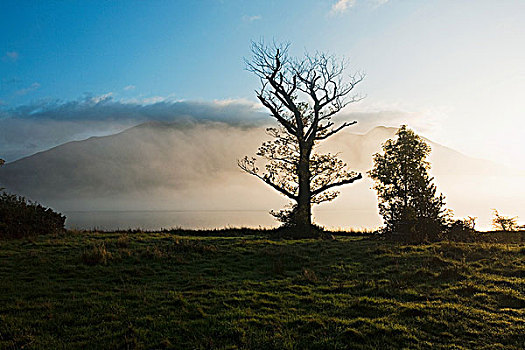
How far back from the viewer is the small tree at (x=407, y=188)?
25281mm

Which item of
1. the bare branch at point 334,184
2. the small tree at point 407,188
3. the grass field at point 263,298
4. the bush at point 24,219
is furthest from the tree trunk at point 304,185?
the bush at point 24,219

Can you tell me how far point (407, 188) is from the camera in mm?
28469

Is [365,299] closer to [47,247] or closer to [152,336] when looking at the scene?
[152,336]

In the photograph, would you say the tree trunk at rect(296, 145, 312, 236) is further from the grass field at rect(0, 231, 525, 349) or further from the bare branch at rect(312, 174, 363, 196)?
the grass field at rect(0, 231, 525, 349)

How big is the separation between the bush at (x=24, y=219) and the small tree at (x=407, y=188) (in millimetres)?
23788

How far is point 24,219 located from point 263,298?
71.2 ft

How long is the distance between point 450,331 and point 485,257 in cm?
1025

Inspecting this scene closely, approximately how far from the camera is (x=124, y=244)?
68.3ft

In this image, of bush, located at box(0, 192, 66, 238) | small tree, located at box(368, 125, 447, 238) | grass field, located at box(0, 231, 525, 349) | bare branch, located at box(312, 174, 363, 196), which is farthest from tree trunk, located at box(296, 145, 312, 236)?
bush, located at box(0, 192, 66, 238)

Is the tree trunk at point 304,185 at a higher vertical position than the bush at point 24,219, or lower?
higher

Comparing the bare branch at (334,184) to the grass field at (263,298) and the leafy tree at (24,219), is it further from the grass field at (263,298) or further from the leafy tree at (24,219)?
the leafy tree at (24,219)

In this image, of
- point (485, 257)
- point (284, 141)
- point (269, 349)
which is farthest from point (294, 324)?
point (284, 141)

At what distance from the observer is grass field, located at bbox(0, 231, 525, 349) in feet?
28.1

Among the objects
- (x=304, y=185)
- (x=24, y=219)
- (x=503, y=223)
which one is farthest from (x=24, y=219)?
(x=503, y=223)
